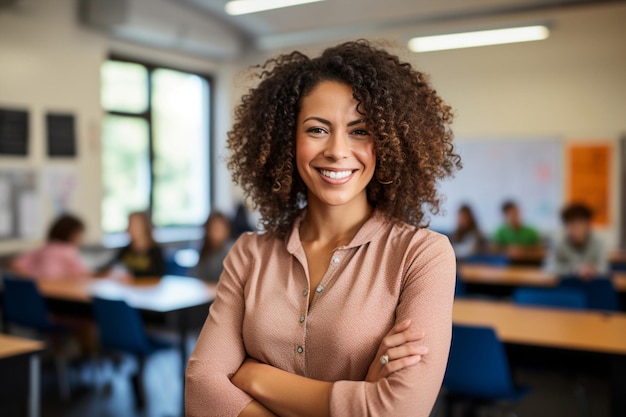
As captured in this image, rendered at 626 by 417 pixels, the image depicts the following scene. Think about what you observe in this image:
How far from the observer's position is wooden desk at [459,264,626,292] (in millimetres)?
4760

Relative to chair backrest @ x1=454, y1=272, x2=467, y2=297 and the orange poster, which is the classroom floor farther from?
the orange poster

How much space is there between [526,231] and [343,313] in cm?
677

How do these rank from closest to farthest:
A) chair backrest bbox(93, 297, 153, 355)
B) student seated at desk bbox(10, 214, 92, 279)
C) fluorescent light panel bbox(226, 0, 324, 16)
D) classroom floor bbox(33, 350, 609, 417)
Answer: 1. chair backrest bbox(93, 297, 153, 355)
2. classroom floor bbox(33, 350, 609, 417)
3. student seated at desk bbox(10, 214, 92, 279)
4. fluorescent light panel bbox(226, 0, 324, 16)

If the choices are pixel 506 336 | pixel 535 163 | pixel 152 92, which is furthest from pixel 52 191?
pixel 535 163

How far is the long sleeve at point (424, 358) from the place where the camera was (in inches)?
51.5

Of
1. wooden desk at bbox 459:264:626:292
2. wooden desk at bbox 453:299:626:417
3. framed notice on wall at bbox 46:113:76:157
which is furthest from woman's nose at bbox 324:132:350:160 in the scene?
framed notice on wall at bbox 46:113:76:157

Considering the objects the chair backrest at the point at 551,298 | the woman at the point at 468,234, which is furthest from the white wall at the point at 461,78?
the chair backrest at the point at 551,298

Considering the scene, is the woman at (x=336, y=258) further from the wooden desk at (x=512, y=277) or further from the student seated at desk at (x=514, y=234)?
the student seated at desk at (x=514, y=234)

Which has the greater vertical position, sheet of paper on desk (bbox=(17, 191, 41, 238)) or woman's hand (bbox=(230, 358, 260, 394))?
sheet of paper on desk (bbox=(17, 191, 41, 238))

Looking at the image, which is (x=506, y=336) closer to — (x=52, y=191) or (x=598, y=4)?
(x=52, y=191)

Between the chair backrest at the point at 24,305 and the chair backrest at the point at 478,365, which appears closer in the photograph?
the chair backrest at the point at 478,365

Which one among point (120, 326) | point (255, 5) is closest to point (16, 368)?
point (120, 326)

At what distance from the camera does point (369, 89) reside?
1.51m

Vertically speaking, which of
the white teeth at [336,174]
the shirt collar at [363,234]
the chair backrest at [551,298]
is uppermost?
the white teeth at [336,174]
